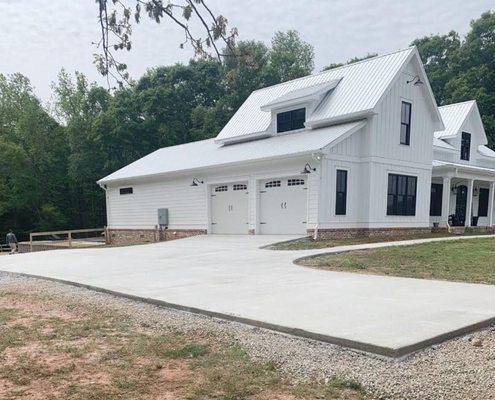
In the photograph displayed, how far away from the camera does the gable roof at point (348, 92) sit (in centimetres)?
1609

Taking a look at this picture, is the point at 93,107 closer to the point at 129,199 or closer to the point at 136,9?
the point at 129,199

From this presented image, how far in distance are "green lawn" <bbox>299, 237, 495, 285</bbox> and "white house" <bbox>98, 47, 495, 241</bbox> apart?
3629 millimetres

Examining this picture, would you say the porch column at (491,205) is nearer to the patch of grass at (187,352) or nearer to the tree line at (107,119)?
the tree line at (107,119)

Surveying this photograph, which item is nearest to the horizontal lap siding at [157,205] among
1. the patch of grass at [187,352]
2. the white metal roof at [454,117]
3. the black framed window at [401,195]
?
the black framed window at [401,195]

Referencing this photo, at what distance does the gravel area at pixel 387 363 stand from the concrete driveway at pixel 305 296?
122 mm

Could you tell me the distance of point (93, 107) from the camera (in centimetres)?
3800

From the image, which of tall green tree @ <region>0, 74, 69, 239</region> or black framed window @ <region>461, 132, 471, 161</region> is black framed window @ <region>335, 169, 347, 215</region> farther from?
tall green tree @ <region>0, 74, 69, 239</region>

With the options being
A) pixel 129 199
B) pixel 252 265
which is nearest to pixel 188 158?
pixel 129 199

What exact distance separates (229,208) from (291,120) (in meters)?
4.66

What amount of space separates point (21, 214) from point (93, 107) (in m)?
11.0

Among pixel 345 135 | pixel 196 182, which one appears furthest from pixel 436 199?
pixel 196 182

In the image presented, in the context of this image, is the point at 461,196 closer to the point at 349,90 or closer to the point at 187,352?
the point at 349,90

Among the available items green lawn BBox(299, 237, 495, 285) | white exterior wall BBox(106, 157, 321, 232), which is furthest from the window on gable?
green lawn BBox(299, 237, 495, 285)

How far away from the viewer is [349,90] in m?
17.2
